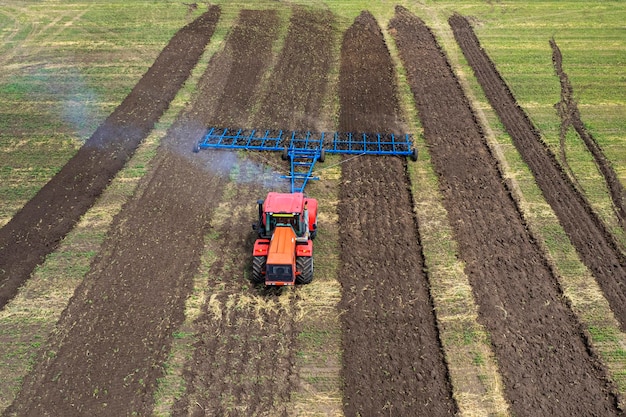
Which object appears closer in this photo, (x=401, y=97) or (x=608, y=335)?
(x=608, y=335)

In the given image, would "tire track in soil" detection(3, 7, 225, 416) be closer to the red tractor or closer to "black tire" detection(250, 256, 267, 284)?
"black tire" detection(250, 256, 267, 284)

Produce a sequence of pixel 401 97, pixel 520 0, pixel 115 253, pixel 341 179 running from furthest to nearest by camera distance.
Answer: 1. pixel 520 0
2. pixel 401 97
3. pixel 341 179
4. pixel 115 253

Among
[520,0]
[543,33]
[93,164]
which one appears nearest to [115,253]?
[93,164]

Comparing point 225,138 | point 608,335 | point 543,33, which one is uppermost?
point 543,33

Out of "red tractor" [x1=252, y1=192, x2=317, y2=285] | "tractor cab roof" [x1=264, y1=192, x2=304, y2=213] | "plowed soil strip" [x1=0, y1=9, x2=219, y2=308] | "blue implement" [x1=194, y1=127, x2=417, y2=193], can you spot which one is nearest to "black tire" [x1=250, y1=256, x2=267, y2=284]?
"red tractor" [x1=252, y1=192, x2=317, y2=285]

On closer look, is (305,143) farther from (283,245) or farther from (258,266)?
(258,266)

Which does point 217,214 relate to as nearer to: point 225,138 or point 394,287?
point 225,138
